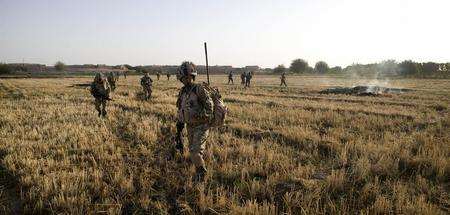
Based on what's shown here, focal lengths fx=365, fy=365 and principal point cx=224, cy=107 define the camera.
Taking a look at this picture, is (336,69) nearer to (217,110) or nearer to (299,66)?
(299,66)

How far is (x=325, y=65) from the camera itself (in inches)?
4761

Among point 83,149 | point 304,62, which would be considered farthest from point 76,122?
point 304,62

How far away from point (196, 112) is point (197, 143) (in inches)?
19.5

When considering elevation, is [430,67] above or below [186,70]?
above

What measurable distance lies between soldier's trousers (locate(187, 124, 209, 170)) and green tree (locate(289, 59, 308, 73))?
10763 centimetres

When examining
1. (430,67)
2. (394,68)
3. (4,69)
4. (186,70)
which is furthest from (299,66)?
(186,70)

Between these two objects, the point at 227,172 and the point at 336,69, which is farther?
the point at 336,69

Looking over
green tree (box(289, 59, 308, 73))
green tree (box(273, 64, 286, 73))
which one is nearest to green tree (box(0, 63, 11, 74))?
green tree (box(273, 64, 286, 73))

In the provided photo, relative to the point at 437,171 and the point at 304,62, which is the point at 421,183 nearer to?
the point at 437,171

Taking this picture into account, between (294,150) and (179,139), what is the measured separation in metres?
2.54

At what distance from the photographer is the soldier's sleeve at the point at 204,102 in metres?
5.71

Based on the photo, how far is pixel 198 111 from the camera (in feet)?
18.8

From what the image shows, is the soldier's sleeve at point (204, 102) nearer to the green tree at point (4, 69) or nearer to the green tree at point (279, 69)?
the green tree at point (4, 69)

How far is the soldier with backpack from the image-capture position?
5.73 m
